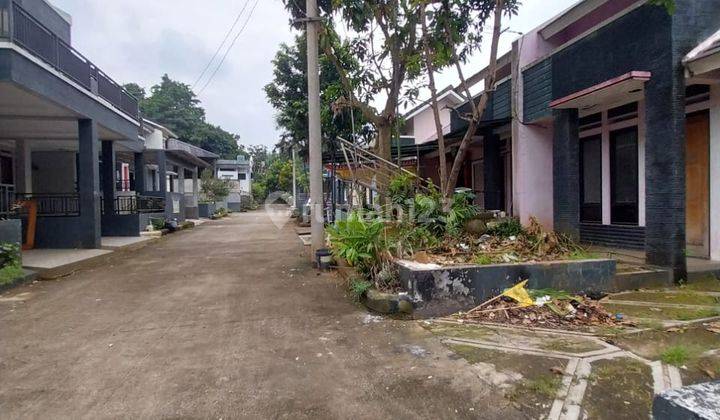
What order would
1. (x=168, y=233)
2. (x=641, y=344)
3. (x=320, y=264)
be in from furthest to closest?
(x=168, y=233) < (x=320, y=264) < (x=641, y=344)

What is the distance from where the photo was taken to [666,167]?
5863 mm

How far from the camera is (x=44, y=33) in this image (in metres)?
8.92

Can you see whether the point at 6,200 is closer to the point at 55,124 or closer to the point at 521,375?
the point at 55,124

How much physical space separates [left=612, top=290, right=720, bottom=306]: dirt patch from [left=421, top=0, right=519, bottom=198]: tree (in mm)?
2776

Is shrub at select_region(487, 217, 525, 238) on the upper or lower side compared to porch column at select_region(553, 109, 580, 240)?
lower

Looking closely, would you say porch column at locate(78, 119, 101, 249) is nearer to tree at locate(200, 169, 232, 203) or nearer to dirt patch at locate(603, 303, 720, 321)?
dirt patch at locate(603, 303, 720, 321)

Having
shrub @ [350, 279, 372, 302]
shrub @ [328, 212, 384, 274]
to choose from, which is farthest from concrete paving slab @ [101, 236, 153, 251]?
shrub @ [350, 279, 372, 302]

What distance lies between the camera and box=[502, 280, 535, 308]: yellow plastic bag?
16.4 feet

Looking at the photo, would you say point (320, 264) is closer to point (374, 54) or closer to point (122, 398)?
point (374, 54)

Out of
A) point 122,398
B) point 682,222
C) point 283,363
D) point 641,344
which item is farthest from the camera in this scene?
point 682,222

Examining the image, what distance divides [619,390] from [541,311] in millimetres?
1756

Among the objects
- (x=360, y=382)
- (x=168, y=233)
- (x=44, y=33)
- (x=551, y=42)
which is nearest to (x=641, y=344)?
(x=360, y=382)

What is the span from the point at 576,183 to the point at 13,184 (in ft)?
51.4

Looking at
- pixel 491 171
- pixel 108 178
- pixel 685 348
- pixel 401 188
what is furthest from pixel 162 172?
pixel 685 348
